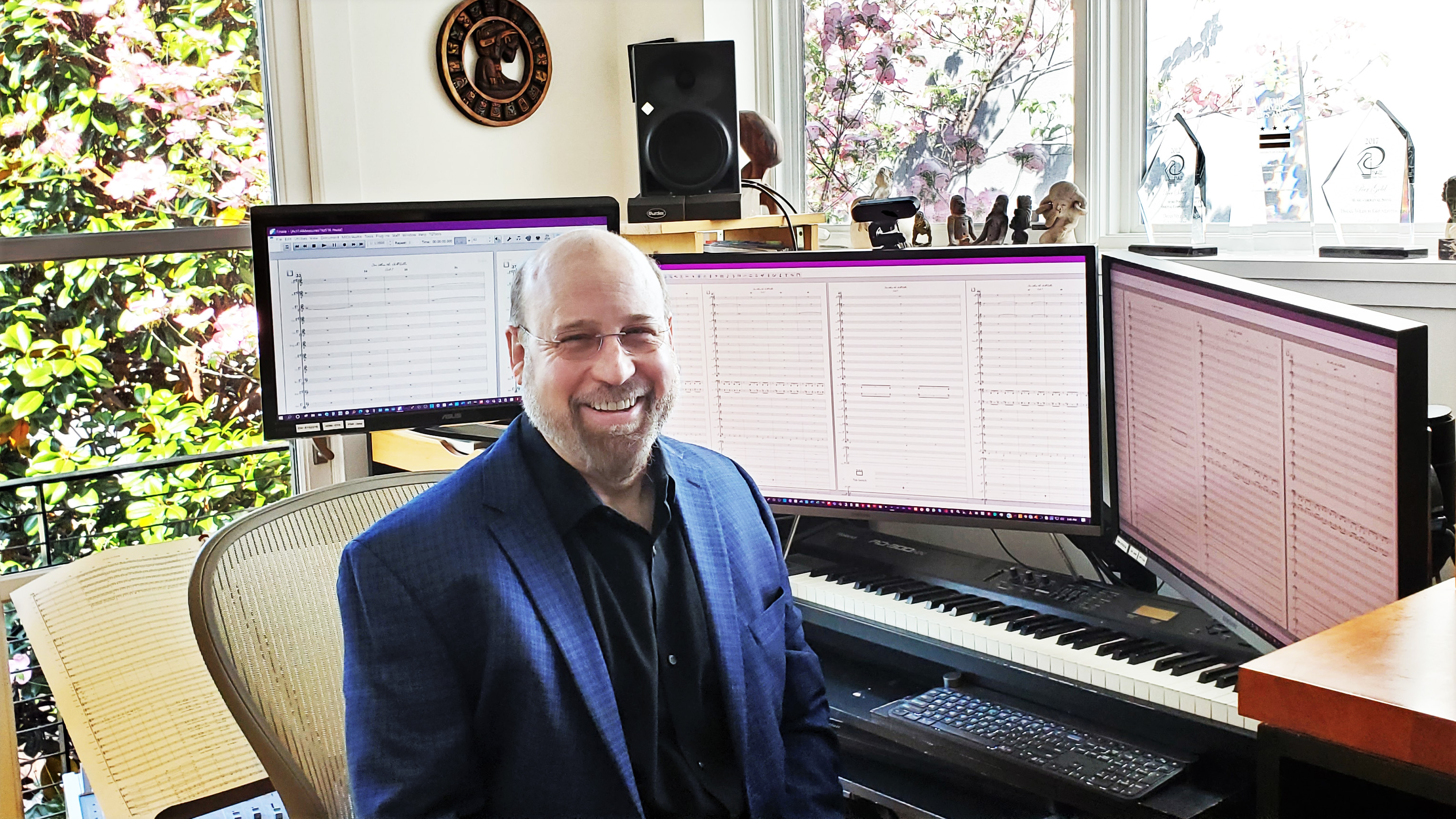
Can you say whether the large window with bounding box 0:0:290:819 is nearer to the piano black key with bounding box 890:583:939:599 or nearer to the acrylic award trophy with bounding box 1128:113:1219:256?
the piano black key with bounding box 890:583:939:599

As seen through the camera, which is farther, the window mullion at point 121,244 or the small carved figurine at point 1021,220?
the window mullion at point 121,244

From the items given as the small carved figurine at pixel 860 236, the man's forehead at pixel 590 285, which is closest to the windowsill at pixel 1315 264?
the small carved figurine at pixel 860 236

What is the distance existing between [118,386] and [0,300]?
31cm

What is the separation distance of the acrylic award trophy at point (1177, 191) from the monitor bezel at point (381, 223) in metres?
1.13

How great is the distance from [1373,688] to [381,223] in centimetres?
147

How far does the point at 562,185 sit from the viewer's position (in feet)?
12.0

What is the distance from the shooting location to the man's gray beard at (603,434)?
125 centimetres

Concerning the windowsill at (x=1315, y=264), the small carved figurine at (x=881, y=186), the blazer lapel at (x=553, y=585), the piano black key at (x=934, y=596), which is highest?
the small carved figurine at (x=881, y=186)

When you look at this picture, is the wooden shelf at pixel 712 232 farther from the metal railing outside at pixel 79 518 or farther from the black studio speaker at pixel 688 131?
the metal railing outside at pixel 79 518

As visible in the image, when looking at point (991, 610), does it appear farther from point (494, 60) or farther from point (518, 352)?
point (494, 60)

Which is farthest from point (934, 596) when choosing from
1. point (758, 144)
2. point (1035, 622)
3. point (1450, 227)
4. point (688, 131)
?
point (758, 144)

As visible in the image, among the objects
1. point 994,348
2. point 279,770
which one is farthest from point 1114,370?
point 279,770

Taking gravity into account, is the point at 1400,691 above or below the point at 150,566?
above

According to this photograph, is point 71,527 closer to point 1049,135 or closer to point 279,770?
point 279,770
